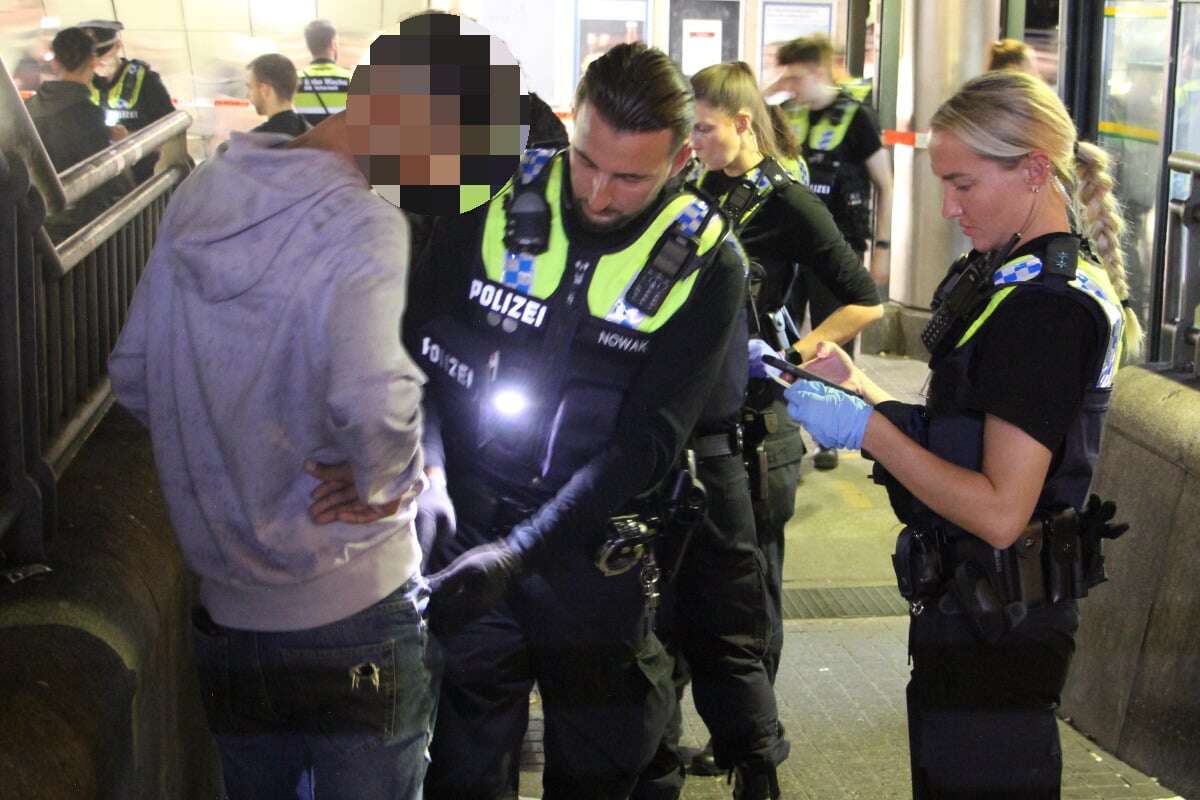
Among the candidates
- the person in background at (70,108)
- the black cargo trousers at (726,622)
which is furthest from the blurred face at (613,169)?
the person in background at (70,108)

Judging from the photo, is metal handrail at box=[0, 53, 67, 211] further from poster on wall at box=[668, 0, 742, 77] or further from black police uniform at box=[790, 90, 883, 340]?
poster on wall at box=[668, 0, 742, 77]

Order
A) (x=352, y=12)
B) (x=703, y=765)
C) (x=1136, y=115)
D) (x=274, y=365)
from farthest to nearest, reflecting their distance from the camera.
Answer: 1. (x=352, y=12)
2. (x=1136, y=115)
3. (x=703, y=765)
4. (x=274, y=365)

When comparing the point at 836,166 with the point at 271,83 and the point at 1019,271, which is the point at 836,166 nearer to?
the point at 271,83

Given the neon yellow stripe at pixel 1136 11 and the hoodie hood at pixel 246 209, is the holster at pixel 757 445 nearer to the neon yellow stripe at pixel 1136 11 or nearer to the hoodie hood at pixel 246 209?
the hoodie hood at pixel 246 209

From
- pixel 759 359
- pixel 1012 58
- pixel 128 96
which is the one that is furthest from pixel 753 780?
pixel 128 96

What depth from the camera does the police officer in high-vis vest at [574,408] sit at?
302 centimetres

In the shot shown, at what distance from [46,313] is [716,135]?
6.82 feet

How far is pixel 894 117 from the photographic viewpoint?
35.6 feet

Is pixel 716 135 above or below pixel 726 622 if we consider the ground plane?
above

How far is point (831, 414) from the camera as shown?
3143mm

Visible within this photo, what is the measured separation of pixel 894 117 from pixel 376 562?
355 inches

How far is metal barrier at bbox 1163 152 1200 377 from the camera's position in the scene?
451 cm

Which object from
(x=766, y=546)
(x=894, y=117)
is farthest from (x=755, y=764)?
(x=894, y=117)

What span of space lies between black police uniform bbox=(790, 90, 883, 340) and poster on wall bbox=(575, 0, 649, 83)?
13.9 feet
